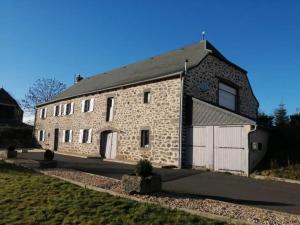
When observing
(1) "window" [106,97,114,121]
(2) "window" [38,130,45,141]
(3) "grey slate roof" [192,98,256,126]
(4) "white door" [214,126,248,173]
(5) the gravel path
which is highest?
(1) "window" [106,97,114,121]

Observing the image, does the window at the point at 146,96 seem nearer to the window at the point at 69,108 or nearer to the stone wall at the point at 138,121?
the stone wall at the point at 138,121

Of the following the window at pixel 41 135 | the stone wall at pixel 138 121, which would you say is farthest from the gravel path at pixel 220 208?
the window at pixel 41 135

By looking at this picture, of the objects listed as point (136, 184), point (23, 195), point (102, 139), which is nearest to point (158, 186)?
point (136, 184)

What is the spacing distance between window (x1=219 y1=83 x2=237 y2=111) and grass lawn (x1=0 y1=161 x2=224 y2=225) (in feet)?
41.2

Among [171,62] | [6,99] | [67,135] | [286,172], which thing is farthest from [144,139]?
[6,99]

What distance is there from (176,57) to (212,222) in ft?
52.1

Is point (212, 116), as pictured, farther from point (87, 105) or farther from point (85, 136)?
point (87, 105)

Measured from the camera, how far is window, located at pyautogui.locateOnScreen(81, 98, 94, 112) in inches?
904

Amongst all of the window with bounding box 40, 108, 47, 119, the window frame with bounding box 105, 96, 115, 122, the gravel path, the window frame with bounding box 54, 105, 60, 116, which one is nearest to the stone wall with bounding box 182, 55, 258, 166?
the window frame with bounding box 105, 96, 115, 122

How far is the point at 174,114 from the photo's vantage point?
16156 mm

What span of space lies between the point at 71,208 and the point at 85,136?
16.4 m

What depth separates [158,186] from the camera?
8633mm

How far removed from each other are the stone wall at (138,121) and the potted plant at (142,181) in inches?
282

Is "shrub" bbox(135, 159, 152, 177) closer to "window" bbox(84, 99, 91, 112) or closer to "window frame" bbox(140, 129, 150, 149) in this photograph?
"window frame" bbox(140, 129, 150, 149)
